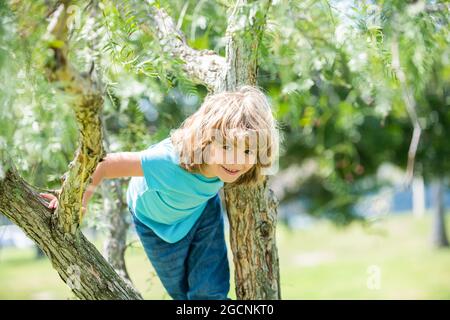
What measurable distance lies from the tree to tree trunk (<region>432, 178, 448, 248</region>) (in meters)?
4.98

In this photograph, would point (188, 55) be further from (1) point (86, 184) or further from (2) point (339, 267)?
(2) point (339, 267)

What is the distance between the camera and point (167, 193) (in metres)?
1.97

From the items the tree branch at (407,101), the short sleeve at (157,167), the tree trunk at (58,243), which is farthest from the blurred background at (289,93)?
the short sleeve at (157,167)

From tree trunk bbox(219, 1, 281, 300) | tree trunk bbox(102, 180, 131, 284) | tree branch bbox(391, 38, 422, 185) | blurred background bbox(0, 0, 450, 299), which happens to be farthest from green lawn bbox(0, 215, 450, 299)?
tree branch bbox(391, 38, 422, 185)

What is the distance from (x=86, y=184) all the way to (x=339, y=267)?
5281 millimetres

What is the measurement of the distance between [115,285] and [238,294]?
46cm

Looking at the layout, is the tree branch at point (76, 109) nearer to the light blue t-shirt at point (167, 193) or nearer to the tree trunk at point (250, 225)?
the light blue t-shirt at point (167, 193)

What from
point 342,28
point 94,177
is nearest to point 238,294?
point 94,177

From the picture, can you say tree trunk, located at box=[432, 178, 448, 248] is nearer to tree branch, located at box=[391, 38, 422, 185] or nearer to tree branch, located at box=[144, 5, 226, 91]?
tree branch, located at box=[391, 38, 422, 185]

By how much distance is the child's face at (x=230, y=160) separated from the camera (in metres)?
1.83

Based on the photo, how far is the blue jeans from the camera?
213 cm

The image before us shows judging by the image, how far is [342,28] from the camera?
188 cm

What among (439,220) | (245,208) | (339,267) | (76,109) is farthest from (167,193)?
(439,220)

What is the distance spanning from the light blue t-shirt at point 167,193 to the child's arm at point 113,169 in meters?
0.03
